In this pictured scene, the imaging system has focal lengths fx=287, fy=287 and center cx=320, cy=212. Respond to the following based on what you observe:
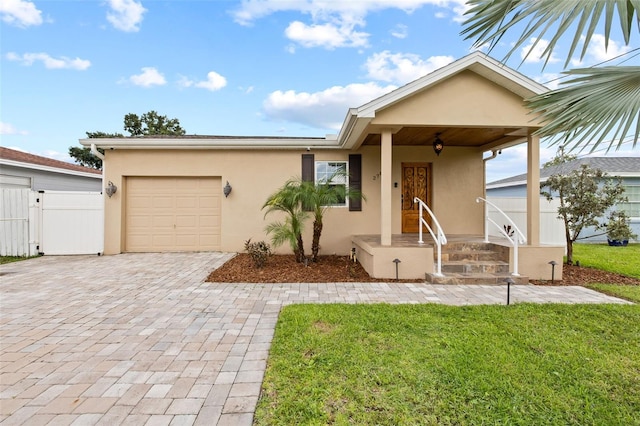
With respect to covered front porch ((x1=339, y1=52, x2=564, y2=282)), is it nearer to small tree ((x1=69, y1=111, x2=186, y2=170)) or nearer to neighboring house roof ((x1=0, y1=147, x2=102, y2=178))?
neighboring house roof ((x1=0, y1=147, x2=102, y2=178))

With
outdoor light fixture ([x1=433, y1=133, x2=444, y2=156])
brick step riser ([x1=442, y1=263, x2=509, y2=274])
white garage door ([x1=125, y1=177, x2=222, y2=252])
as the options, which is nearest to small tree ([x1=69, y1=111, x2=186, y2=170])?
white garage door ([x1=125, y1=177, x2=222, y2=252])

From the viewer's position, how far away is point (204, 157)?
337 inches

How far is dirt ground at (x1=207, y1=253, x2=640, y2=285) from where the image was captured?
226 inches

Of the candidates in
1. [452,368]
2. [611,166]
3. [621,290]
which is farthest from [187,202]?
[611,166]

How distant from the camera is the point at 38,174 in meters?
11.6

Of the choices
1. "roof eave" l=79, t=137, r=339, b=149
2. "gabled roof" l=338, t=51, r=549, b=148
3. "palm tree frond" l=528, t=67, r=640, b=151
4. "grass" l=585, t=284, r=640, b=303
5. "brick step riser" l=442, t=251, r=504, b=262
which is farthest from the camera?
"roof eave" l=79, t=137, r=339, b=149

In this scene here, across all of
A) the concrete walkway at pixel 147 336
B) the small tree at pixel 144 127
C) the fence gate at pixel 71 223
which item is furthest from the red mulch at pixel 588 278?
→ the small tree at pixel 144 127

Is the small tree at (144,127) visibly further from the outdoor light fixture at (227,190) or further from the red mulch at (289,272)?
the red mulch at (289,272)

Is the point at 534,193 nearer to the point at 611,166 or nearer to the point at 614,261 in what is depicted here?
the point at 614,261

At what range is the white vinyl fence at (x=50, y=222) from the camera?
314 inches

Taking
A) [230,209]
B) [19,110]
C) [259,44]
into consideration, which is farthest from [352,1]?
Result: [19,110]

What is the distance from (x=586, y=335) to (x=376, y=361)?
258 centimetres

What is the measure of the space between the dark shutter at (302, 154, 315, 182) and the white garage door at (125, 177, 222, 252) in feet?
8.65

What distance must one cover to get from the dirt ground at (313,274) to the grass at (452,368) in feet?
6.26
